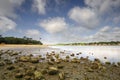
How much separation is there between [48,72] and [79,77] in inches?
111

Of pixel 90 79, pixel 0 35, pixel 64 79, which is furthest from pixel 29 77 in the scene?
→ pixel 0 35

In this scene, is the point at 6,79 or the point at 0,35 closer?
the point at 6,79

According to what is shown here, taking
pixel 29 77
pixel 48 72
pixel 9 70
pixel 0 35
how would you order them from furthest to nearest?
pixel 0 35
pixel 9 70
pixel 48 72
pixel 29 77

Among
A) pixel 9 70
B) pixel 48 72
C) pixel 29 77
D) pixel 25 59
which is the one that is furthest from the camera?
pixel 25 59

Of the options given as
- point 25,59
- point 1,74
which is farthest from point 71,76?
point 25,59

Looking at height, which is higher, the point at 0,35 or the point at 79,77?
the point at 0,35

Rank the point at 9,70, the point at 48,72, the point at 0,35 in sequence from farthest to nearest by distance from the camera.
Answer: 1. the point at 0,35
2. the point at 9,70
3. the point at 48,72

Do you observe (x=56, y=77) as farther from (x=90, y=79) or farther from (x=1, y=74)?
(x=1, y=74)

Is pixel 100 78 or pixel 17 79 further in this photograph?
pixel 100 78

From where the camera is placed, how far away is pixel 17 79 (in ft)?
37.8

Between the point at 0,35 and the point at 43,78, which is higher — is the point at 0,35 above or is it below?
above

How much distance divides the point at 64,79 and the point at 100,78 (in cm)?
320

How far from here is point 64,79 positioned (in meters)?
11.7

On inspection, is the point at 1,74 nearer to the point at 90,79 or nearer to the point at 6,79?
the point at 6,79
